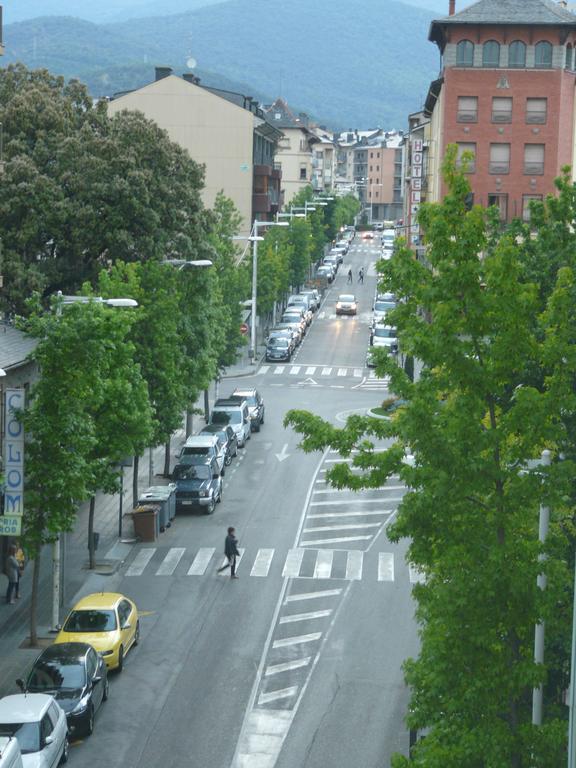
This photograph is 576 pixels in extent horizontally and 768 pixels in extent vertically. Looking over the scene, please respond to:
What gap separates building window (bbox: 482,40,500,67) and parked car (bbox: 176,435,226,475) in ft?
94.5

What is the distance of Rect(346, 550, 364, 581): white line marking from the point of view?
126 ft

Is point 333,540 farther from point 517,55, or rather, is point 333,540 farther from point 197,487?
point 517,55

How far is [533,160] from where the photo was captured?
70562mm

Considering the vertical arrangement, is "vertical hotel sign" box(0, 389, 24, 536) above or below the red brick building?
below

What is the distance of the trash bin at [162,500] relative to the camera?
4348 centimetres

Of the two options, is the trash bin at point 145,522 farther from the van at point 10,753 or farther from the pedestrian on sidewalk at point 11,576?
the van at point 10,753

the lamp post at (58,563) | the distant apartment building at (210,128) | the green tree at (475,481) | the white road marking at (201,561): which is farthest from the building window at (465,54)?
the green tree at (475,481)

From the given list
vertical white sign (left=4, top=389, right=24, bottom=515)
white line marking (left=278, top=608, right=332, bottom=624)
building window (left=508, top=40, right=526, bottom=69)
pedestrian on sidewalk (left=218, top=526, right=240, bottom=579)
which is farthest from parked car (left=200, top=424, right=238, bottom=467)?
building window (left=508, top=40, right=526, bottom=69)

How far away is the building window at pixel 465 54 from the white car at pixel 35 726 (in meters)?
52.7

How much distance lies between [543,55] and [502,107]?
3.24m

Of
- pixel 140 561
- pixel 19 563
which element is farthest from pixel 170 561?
pixel 19 563

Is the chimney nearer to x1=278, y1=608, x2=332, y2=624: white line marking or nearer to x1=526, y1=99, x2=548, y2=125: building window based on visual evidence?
x1=526, y1=99, x2=548, y2=125: building window

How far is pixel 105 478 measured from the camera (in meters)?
34.6

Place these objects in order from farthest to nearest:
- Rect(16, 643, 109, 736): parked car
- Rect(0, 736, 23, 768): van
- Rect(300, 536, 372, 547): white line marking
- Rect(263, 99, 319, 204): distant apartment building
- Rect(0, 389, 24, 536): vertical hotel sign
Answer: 1. Rect(263, 99, 319, 204): distant apartment building
2. Rect(300, 536, 372, 547): white line marking
3. Rect(0, 389, 24, 536): vertical hotel sign
4. Rect(16, 643, 109, 736): parked car
5. Rect(0, 736, 23, 768): van
